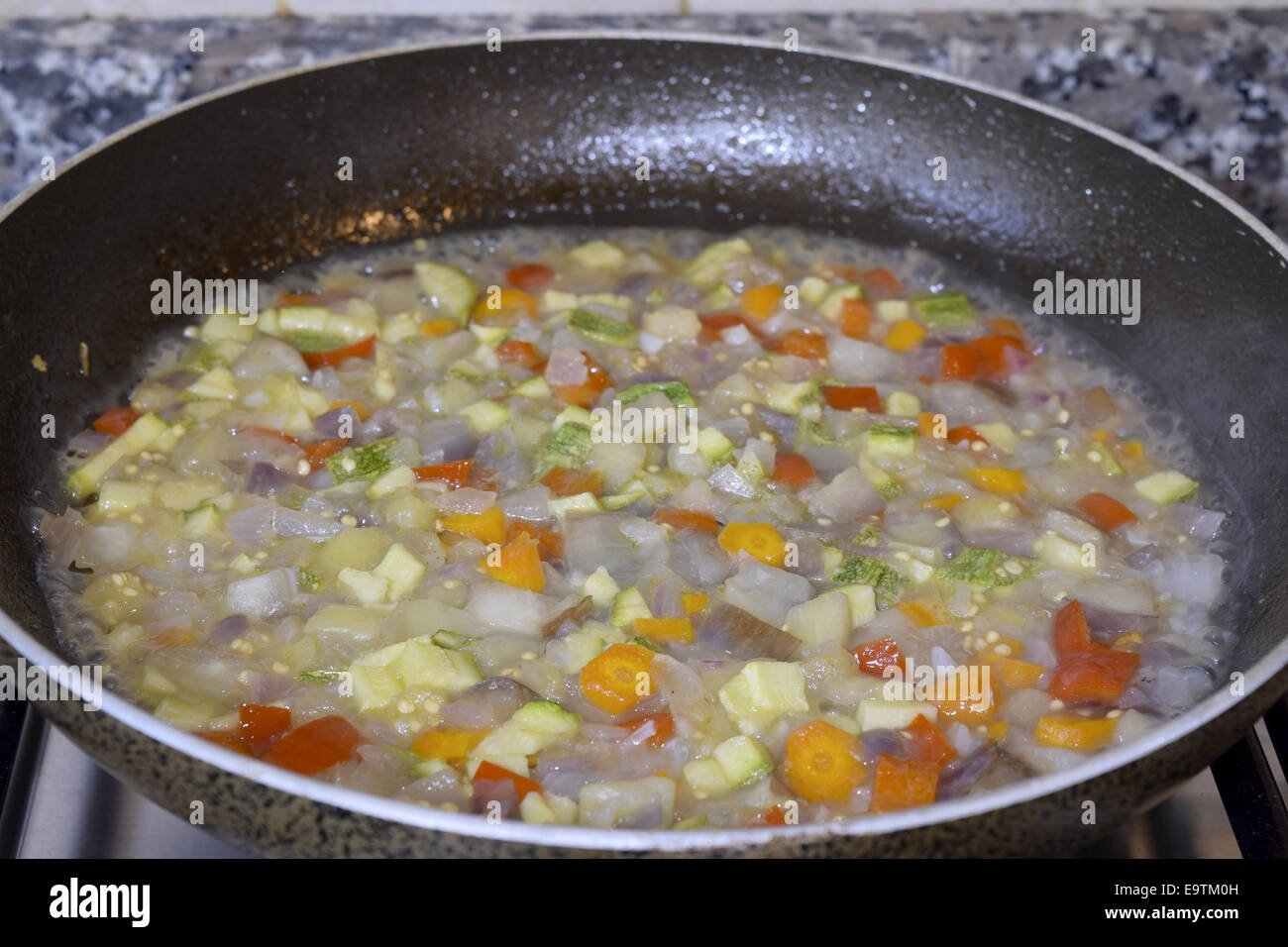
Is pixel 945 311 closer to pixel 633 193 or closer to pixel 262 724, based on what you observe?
pixel 633 193

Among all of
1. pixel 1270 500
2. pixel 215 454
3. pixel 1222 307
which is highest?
pixel 1222 307

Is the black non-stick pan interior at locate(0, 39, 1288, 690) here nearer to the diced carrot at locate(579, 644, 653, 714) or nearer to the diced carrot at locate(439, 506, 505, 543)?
the diced carrot at locate(439, 506, 505, 543)

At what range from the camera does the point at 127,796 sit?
176 cm

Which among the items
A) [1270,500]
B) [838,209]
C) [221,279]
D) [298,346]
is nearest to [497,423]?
[298,346]

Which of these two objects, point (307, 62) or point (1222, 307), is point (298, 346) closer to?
point (307, 62)

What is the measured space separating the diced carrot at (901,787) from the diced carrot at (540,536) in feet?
1.99

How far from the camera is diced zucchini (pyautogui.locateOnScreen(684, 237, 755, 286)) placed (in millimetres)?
2453

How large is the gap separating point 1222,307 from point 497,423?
1.28 m

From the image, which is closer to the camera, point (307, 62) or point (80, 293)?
point (80, 293)

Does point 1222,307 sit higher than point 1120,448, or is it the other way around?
point 1222,307

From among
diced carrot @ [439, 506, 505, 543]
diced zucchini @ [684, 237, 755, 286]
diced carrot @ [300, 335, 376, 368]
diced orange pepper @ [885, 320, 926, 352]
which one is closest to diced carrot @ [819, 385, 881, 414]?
diced orange pepper @ [885, 320, 926, 352]

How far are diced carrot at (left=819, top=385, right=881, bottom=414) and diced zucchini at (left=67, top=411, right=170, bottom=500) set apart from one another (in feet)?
3.75

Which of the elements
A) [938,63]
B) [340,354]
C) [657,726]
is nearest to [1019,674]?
[657,726]
